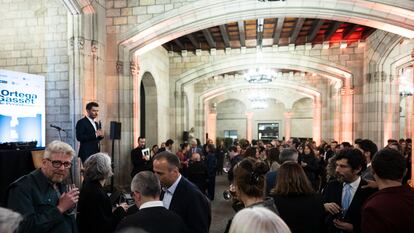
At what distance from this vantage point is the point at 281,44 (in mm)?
11266

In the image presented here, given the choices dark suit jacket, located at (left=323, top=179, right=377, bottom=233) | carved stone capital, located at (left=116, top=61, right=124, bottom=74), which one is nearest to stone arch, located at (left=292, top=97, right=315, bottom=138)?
carved stone capital, located at (left=116, top=61, right=124, bottom=74)

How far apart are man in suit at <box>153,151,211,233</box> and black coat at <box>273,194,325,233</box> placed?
0.57 metres

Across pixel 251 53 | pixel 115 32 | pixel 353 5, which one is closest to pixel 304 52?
pixel 251 53

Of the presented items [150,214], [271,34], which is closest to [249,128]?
[271,34]

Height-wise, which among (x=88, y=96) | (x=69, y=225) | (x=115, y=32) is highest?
(x=115, y=32)

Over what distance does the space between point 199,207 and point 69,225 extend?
901mm

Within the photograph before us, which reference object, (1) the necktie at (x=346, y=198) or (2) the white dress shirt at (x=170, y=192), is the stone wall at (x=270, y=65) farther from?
(2) the white dress shirt at (x=170, y=192)

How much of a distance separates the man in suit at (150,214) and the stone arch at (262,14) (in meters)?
5.64

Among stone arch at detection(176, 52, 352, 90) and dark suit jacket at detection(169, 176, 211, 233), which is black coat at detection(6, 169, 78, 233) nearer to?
dark suit jacket at detection(169, 176, 211, 233)

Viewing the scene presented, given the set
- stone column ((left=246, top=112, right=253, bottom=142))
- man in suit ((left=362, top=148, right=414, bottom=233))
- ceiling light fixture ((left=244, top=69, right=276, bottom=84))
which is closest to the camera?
man in suit ((left=362, top=148, right=414, bottom=233))

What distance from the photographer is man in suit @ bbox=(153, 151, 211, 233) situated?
2260mm

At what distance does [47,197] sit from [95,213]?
1.51ft

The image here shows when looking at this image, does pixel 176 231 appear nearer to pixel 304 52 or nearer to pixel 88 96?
pixel 88 96

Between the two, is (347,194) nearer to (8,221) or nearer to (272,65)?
(8,221)
